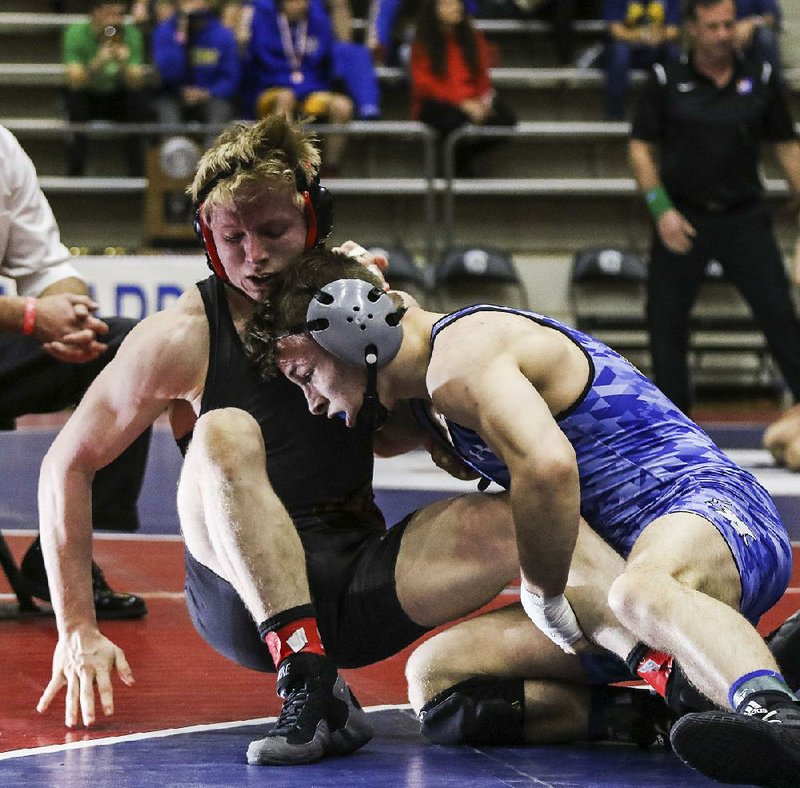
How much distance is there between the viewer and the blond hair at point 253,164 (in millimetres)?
3133

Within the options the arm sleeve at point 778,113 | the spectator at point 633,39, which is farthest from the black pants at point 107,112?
the arm sleeve at point 778,113

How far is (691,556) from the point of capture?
103 inches

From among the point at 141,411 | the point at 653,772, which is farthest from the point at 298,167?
the point at 653,772

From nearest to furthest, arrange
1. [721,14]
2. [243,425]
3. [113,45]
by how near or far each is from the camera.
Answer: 1. [243,425]
2. [721,14]
3. [113,45]

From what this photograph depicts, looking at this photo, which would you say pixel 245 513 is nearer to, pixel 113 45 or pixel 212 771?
pixel 212 771

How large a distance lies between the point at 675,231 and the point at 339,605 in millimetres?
4623

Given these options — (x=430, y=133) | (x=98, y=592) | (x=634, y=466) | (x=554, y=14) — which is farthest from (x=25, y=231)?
(x=554, y=14)

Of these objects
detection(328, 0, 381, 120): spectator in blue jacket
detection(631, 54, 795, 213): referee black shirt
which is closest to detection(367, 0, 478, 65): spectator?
detection(328, 0, 381, 120): spectator in blue jacket

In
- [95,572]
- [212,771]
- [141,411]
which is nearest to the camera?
[212,771]

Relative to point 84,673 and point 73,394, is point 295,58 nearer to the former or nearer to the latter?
point 73,394

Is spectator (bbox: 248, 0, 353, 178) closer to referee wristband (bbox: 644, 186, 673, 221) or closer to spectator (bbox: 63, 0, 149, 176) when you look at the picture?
spectator (bbox: 63, 0, 149, 176)

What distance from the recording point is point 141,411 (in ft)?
10.2

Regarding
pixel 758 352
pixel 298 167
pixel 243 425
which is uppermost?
pixel 298 167

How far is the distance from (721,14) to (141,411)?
4582mm
